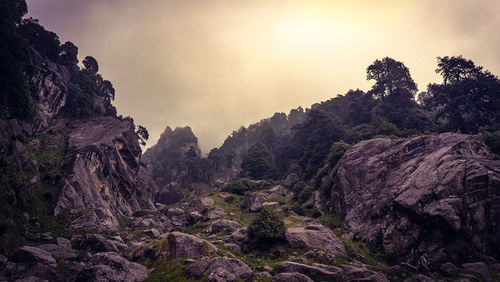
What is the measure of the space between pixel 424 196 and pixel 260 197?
33.1 meters

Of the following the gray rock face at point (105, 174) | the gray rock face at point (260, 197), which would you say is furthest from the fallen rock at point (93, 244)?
the gray rock face at point (260, 197)

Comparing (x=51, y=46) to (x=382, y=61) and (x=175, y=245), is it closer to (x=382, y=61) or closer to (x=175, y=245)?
(x=175, y=245)

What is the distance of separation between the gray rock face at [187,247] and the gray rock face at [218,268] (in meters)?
3.43

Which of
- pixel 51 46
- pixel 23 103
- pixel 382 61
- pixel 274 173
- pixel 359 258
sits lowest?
pixel 359 258

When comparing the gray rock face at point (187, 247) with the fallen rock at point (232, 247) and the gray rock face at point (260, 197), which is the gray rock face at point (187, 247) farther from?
the gray rock face at point (260, 197)

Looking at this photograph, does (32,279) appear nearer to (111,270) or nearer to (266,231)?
(111,270)

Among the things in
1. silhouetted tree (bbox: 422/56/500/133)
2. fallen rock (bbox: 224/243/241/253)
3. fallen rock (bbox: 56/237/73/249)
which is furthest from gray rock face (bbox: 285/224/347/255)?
A: silhouetted tree (bbox: 422/56/500/133)

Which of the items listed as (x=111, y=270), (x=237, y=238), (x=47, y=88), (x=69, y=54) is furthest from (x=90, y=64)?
(x=111, y=270)

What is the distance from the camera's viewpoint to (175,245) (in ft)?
76.0

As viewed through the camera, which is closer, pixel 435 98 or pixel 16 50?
pixel 16 50

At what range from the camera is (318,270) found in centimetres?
2031

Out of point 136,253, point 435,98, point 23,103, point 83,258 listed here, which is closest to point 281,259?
point 136,253

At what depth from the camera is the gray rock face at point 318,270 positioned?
1975 centimetres

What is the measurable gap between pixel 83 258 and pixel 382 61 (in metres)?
86.3
